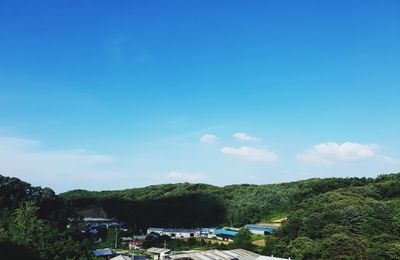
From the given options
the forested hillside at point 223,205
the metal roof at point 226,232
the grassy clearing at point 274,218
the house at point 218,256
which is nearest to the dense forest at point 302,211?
the forested hillside at point 223,205

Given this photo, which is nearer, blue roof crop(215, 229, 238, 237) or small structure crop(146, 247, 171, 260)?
small structure crop(146, 247, 171, 260)

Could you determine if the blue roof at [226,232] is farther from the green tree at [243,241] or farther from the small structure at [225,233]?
the green tree at [243,241]

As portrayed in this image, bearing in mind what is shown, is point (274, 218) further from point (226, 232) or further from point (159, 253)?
point (159, 253)

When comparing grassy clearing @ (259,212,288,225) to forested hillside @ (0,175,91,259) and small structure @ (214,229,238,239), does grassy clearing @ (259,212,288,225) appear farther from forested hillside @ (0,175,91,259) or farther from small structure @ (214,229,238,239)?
forested hillside @ (0,175,91,259)

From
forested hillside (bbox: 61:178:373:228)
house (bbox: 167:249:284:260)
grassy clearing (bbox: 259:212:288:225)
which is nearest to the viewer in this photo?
house (bbox: 167:249:284:260)

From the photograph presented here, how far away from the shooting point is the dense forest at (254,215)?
32875 millimetres

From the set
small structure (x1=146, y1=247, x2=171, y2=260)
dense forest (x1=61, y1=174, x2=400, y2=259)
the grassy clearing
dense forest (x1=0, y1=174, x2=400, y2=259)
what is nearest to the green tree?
dense forest (x1=0, y1=174, x2=400, y2=259)

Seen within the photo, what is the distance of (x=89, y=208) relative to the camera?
9819 centimetres

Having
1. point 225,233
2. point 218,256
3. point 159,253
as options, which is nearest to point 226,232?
point 225,233

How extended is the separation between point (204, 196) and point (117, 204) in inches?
893

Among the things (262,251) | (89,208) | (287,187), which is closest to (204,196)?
(287,187)

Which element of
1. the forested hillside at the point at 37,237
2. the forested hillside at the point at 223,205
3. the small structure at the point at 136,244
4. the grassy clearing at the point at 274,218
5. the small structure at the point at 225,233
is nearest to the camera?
the forested hillside at the point at 37,237

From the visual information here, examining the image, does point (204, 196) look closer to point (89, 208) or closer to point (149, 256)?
point (89, 208)

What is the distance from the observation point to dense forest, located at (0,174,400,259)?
1294 inches
